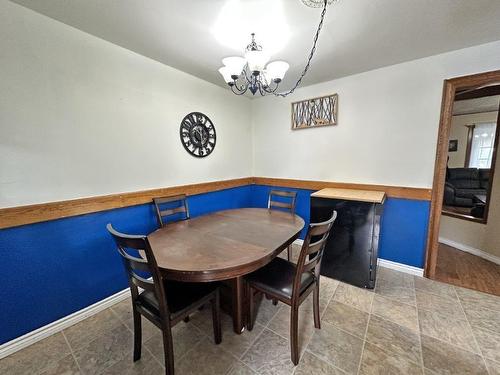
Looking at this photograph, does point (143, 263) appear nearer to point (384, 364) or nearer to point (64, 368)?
point (64, 368)

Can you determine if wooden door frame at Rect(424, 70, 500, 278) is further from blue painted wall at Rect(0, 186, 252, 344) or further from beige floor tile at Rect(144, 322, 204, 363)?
blue painted wall at Rect(0, 186, 252, 344)

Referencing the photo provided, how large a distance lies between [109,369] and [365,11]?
2.90 m

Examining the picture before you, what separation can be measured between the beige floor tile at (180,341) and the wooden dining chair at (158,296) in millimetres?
120

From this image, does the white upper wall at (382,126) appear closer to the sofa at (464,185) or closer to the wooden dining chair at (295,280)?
the wooden dining chair at (295,280)

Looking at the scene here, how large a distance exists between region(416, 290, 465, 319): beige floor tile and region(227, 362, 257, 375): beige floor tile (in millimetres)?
1575

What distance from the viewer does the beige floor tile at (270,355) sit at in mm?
1274

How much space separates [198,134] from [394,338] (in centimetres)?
271

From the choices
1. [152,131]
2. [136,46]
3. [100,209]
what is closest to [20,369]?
[100,209]

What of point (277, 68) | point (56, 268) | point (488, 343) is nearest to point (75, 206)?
point (56, 268)

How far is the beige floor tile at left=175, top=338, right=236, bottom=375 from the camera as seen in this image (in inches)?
49.9

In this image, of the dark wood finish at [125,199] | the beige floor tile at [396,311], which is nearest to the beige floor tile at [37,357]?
the dark wood finish at [125,199]

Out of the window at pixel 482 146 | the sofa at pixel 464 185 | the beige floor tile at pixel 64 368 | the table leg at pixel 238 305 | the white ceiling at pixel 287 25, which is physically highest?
the white ceiling at pixel 287 25

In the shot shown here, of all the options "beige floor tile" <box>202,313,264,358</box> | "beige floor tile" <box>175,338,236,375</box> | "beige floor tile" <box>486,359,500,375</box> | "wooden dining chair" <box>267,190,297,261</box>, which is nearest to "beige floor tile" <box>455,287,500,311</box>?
"beige floor tile" <box>486,359,500,375</box>

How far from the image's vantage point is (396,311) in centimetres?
174
